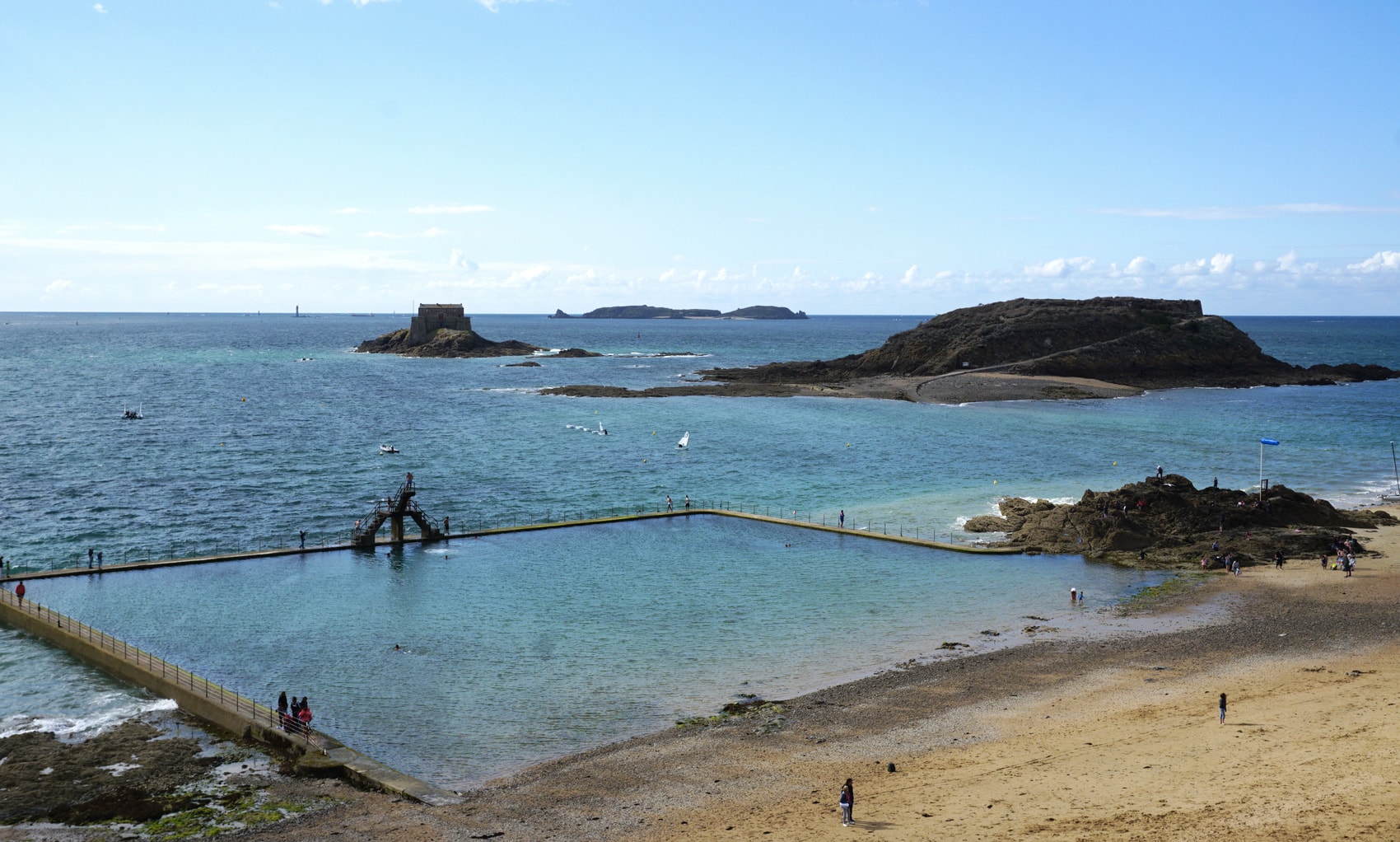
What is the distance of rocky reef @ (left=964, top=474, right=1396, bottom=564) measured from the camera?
168 ft

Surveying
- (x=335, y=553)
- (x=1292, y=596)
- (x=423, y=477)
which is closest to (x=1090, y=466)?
(x=1292, y=596)

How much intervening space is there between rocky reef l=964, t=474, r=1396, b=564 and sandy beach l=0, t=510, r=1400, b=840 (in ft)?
44.9

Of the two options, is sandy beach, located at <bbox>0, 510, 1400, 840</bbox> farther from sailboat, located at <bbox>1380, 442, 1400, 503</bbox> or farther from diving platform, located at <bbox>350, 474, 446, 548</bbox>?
sailboat, located at <bbox>1380, 442, 1400, 503</bbox>

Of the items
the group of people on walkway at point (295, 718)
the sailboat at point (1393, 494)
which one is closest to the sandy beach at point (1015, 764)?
the group of people on walkway at point (295, 718)

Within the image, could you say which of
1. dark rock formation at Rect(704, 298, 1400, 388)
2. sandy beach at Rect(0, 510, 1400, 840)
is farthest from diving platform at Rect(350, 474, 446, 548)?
dark rock formation at Rect(704, 298, 1400, 388)

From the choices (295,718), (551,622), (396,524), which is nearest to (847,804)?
(295,718)

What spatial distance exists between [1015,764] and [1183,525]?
32.1 metres

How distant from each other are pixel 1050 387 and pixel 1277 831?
385 feet

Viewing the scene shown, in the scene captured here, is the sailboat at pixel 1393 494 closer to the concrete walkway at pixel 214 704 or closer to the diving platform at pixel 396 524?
the diving platform at pixel 396 524

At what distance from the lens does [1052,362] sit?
14512 centimetres

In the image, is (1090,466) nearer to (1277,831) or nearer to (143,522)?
(1277,831)

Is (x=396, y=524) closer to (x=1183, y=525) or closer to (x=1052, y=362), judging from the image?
(x=1183, y=525)

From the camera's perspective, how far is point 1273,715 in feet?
96.7

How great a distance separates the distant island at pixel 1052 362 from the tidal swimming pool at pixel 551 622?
8217 cm
